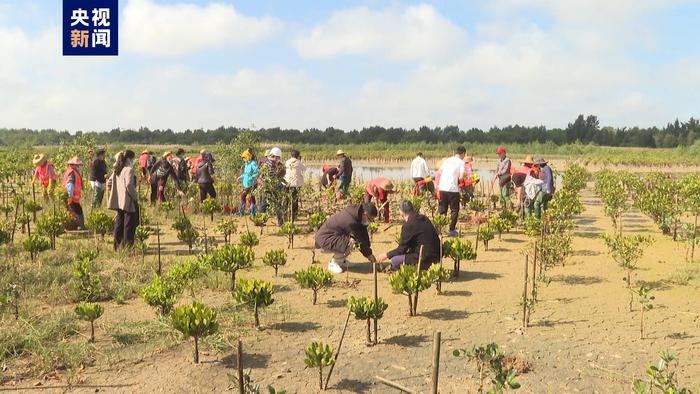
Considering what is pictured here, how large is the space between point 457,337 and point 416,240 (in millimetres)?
1819

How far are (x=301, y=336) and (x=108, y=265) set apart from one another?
3.89 m

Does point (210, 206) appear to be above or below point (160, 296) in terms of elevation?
above

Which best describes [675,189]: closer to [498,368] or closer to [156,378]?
[498,368]

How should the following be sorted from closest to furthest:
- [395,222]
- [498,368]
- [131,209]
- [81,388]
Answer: [498,368], [81,388], [131,209], [395,222]

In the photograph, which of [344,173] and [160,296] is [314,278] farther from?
[344,173]

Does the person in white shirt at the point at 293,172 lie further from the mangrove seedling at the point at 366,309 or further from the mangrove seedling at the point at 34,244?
the mangrove seedling at the point at 366,309

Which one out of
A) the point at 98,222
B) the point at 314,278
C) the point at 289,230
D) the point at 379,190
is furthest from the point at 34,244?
the point at 379,190

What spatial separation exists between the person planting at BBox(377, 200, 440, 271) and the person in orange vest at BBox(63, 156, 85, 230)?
6.42 m

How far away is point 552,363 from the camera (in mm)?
5070

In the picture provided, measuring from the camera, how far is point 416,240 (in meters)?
7.30

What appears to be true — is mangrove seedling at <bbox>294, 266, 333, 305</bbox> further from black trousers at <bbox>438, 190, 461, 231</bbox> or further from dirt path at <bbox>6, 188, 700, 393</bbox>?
black trousers at <bbox>438, 190, 461, 231</bbox>

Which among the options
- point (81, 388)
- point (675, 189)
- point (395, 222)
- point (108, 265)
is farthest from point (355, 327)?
point (675, 189)

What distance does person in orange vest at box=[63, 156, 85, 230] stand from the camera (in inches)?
398

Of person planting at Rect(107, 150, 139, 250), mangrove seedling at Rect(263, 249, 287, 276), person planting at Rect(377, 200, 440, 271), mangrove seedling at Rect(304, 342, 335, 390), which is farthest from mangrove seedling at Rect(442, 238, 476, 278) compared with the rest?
person planting at Rect(107, 150, 139, 250)
